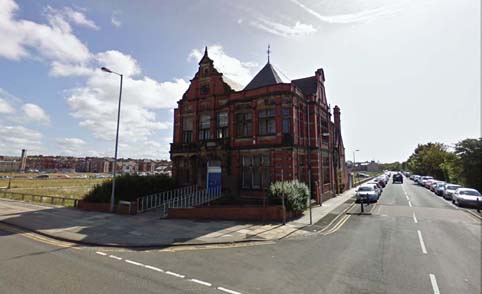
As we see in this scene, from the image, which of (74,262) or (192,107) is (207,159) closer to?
(192,107)

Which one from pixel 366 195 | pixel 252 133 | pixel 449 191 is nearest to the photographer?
pixel 366 195

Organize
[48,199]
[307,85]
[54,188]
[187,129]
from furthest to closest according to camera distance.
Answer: [54,188] < [187,129] < [307,85] < [48,199]

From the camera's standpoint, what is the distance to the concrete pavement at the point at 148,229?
10.9 meters

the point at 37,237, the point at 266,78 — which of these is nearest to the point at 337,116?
the point at 266,78

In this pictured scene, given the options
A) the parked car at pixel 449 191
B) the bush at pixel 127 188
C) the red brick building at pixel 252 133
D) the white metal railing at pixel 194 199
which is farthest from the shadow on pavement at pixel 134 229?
the parked car at pixel 449 191

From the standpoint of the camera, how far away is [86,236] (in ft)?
37.8

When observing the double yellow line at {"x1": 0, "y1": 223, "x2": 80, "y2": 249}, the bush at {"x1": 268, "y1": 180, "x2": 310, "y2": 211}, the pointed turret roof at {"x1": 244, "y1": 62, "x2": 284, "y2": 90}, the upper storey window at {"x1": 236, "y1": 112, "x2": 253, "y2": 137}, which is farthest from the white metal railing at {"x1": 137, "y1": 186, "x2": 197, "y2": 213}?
the pointed turret roof at {"x1": 244, "y1": 62, "x2": 284, "y2": 90}

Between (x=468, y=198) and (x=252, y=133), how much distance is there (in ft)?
59.7

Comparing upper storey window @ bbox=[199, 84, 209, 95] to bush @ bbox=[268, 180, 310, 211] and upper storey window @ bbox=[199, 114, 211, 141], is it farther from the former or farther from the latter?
bush @ bbox=[268, 180, 310, 211]

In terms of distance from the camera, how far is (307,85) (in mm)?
26344

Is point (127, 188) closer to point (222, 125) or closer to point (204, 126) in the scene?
point (204, 126)

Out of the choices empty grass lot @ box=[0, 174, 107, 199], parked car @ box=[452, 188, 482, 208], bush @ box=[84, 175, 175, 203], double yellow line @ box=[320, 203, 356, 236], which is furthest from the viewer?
empty grass lot @ box=[0, 174, 107, 199]

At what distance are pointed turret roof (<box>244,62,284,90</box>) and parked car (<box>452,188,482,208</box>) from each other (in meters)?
18.2

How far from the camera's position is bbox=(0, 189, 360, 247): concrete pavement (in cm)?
1085
